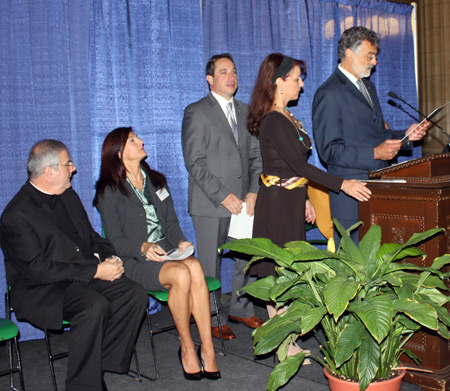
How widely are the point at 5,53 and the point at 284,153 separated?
1.93 meters

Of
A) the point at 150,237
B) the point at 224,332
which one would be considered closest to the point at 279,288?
the point at 150,237

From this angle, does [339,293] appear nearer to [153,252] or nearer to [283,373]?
[283,373]

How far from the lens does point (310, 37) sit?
5211 mm

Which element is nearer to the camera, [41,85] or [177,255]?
[177,255]

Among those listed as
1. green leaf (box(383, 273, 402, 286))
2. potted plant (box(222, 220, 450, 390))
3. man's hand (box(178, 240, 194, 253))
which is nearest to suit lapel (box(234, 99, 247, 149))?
man's hand (box(178, 240, 194, 253))

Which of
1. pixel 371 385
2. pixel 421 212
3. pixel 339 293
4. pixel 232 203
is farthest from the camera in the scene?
pixel 232 203

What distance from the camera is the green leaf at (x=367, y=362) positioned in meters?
2.13

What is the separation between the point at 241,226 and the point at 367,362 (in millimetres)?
1655

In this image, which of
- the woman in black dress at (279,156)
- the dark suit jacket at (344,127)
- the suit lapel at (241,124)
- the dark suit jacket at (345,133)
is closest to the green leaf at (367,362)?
the woman in black dress at (279,156)

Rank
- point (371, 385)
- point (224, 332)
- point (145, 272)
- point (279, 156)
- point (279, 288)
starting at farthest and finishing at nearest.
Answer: point (224, 332) → point (145, 272) → point (279, 156) → point (279, 288) → point (371, 385)

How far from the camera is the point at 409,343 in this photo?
117 inches

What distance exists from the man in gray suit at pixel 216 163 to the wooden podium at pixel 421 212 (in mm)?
1079

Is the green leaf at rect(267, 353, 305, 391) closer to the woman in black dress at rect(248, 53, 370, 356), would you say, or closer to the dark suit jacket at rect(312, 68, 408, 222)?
the woman in black dress at rect(248, 53, 370, 356)

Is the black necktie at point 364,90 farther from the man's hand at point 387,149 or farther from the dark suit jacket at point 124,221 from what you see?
the dark suit jacket at point 124,221
